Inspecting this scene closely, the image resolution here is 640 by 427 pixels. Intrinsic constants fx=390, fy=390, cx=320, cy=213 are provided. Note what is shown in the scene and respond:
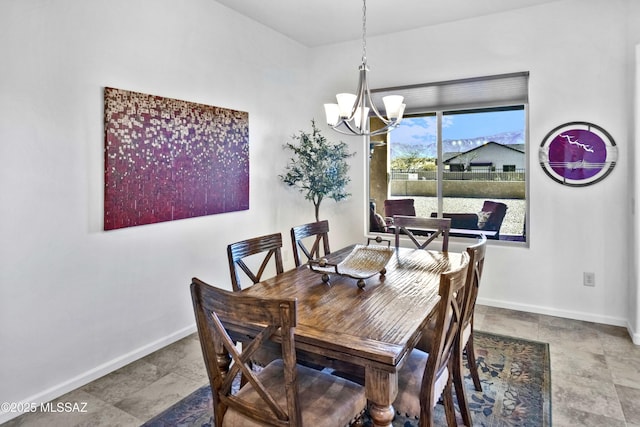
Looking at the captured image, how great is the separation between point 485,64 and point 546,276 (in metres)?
2.12

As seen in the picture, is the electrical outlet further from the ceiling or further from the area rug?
the ceiling

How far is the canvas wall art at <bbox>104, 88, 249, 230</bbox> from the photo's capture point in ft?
8.74

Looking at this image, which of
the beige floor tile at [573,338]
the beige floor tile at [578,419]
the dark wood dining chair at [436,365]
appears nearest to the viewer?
the dark wood dining chair at [436,365]

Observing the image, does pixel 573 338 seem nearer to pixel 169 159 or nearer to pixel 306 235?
pixel 306 235

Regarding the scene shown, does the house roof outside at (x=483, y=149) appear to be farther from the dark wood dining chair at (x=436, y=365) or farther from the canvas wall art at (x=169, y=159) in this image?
the dark wood dining chair at (x=436, y=365)

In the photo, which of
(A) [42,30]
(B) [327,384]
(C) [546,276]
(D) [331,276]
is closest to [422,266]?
(D) [331,276]

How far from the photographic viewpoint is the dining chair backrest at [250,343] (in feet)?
4.10

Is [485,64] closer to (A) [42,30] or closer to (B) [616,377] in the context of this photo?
(B) [616,377]

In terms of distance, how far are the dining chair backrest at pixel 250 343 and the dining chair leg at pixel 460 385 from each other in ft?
3.17

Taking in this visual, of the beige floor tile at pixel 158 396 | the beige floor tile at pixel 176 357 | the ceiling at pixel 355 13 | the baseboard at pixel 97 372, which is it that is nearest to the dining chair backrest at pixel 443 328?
the beige floor tile at pixel 158 396

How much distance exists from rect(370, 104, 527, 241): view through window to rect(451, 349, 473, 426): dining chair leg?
2.39 m

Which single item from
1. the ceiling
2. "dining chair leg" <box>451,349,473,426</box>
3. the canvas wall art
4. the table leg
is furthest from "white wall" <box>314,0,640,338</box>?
the table leg

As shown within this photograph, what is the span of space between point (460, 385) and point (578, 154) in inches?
102

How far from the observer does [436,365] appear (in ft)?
5.16
